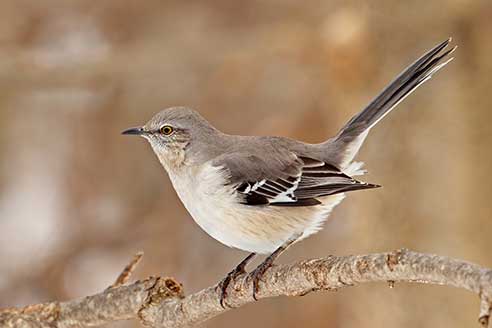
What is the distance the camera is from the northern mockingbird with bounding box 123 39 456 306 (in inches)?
133

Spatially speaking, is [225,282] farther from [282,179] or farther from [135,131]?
[135,131]

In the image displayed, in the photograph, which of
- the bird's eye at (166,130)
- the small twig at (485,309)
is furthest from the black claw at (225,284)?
the small twig at (485,309)

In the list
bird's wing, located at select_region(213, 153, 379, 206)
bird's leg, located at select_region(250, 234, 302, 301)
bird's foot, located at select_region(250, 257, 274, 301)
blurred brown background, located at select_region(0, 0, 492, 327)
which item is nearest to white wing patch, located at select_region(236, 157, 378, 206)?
bird's wing, located at select_region(213, 153, 379, 206)

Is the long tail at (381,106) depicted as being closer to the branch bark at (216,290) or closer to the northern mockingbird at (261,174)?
the northern mockingbird at (261,174)

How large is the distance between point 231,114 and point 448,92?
1.81m

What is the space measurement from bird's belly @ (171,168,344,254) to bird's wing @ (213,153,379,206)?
39 millimetres

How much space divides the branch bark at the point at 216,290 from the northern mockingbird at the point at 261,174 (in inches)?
5.9

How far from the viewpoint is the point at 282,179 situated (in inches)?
138

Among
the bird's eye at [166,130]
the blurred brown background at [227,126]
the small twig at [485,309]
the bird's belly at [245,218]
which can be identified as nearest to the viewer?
the small twig at [485,309]

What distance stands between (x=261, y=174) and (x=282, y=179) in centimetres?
10

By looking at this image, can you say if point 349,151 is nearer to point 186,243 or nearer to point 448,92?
point 448,92

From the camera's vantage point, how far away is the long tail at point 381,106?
361cm

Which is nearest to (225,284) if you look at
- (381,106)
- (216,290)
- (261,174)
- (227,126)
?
(216,290)

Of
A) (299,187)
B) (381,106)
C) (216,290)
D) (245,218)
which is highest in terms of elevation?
(381,106)
